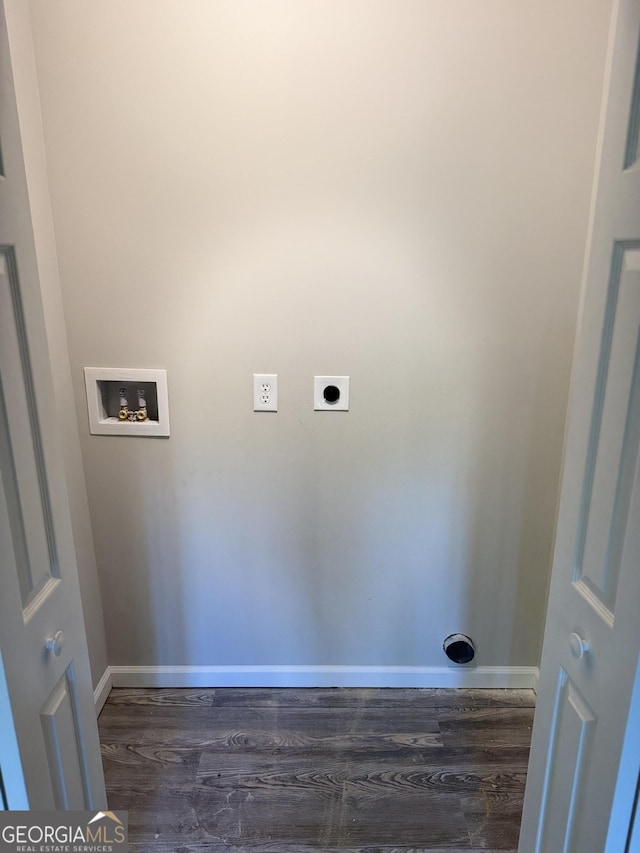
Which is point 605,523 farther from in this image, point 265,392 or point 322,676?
point 322,676

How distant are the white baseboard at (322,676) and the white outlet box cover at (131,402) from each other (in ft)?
3.11

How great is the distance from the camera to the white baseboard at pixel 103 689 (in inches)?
77.3

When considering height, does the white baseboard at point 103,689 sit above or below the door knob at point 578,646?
below

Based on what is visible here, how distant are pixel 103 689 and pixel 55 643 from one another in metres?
1.19

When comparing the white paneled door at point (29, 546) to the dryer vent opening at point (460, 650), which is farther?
the dryer vent opening at point (460, 650)

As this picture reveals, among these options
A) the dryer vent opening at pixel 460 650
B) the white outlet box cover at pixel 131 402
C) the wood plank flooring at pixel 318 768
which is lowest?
the wood plank flooring at pixel 318 768

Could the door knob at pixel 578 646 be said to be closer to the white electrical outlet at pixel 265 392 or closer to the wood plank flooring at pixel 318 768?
the wood plank flooring at pixel 318 768

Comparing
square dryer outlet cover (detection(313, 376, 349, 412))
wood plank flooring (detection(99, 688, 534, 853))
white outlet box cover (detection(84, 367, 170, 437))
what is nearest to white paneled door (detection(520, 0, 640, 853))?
wood plank flooring (detection(99, 688, 534, 853))

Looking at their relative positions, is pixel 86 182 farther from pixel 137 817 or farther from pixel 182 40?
pixel 137 817

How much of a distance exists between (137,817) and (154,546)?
2.62 feet

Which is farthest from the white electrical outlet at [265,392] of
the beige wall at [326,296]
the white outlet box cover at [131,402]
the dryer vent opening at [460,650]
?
the dryer vent opening at [460,650]

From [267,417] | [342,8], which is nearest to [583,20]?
[342,8]

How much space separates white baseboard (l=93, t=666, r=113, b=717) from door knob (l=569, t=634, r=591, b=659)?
1661 mm

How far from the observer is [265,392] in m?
1.78
